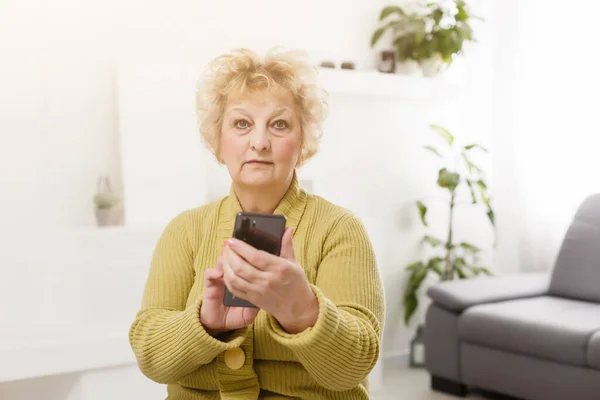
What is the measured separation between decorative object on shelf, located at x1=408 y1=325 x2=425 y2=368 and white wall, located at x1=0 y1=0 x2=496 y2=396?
0.13 meters

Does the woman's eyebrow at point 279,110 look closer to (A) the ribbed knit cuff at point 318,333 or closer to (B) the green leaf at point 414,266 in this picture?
(A) the ribbed knit cuff at point 318,333

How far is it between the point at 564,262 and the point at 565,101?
104 cm

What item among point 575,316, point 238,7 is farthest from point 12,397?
point 575,316

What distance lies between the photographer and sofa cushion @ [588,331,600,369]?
2.99 meters

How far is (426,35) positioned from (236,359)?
327 centimetres

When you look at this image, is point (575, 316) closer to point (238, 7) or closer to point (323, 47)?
point (323, 47)

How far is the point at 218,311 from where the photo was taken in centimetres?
124

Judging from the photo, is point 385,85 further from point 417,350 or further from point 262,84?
point 262,84

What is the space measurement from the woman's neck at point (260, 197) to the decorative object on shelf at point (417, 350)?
2.93 metres

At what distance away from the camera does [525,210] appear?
15.0 feet

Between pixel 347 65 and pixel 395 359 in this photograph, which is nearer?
pixel 347 65

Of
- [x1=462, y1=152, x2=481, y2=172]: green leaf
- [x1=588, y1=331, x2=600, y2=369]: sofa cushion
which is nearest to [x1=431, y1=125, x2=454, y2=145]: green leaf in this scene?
[x1=462, y1=152, x2=481, y2=172]: green leaf

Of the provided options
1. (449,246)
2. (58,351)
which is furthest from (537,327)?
(58,351)

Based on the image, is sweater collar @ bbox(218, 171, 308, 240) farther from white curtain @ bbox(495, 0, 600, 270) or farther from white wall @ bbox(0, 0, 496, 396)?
white curtain @ bbox(495, 0, 600, 270)
